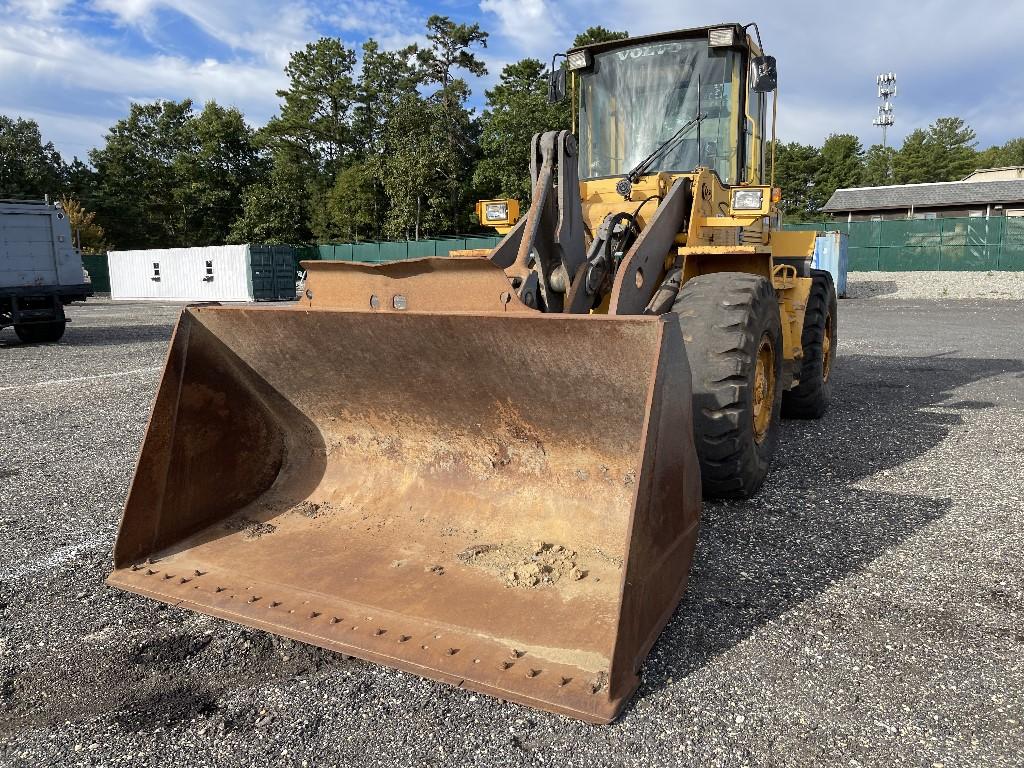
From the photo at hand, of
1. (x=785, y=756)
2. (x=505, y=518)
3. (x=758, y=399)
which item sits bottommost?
(x=785, y=756)

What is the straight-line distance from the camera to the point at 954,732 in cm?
220

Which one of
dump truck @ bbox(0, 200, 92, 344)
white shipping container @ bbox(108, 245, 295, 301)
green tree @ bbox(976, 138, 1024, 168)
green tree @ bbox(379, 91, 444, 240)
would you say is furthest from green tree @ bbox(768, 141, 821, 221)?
dump truck @ bbox(0, 200, 92, 344)

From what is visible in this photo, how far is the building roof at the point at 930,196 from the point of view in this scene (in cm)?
4343

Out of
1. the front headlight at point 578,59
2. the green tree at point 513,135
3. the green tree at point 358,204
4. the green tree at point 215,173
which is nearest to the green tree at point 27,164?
the green tree at point 215,173

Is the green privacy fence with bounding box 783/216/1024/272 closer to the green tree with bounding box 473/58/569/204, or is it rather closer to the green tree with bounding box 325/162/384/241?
the green tree with bounding box 473/58/569/204

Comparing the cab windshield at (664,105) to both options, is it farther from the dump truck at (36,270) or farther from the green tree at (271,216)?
the green tree at (271,216)

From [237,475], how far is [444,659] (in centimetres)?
184

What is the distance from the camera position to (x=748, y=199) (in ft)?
14.8

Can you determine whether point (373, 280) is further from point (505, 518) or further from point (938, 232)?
point (938, 232)

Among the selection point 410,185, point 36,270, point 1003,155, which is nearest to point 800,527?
point 36,270

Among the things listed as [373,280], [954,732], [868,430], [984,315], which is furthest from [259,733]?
[984,315]

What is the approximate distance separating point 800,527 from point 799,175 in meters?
61.1

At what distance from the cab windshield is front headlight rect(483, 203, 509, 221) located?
0.70m

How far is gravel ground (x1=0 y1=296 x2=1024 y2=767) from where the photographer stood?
85.8 inches
